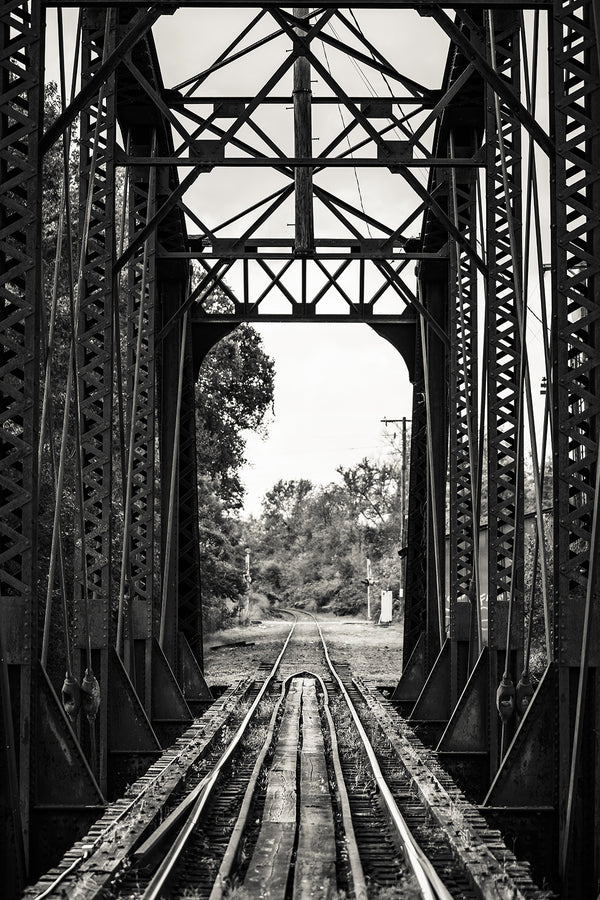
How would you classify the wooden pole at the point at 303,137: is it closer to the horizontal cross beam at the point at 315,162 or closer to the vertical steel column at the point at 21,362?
Result: the horizontal cross beam at the point at 315,162

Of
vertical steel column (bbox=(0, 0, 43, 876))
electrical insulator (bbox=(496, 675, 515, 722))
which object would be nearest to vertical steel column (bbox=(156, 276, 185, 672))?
electrical insulator (bbox=(496, 675, 515, 722))

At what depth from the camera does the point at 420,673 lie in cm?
1588

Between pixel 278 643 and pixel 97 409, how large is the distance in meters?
24.0

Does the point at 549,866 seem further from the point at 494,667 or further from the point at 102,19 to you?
the point at 102,19

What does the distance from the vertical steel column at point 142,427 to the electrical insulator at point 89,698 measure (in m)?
2.63

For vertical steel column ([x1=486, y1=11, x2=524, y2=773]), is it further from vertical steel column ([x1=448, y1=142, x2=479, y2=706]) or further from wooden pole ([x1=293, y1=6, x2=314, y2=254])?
Result: wooden pole ([x1=293, y1=6, x2=314, y2=254])

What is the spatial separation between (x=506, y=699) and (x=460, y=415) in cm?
492

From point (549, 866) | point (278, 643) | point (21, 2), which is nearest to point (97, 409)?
point (21, 2)

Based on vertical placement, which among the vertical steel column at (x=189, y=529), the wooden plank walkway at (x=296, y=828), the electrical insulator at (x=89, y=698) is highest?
the vertical steel column at (x=189, y=529)

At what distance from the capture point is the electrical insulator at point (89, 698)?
33.6 ft

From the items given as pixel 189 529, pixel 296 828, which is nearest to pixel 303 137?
pixel 189 529

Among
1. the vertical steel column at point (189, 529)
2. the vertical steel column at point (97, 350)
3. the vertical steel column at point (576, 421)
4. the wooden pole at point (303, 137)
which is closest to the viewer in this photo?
the vertical steel column at point (576, 421)

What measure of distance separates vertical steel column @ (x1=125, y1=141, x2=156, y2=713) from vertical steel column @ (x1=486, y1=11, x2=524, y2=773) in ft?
14.6

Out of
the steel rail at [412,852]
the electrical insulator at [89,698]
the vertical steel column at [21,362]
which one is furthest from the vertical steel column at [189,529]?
the vertical steel column at [21,362]
